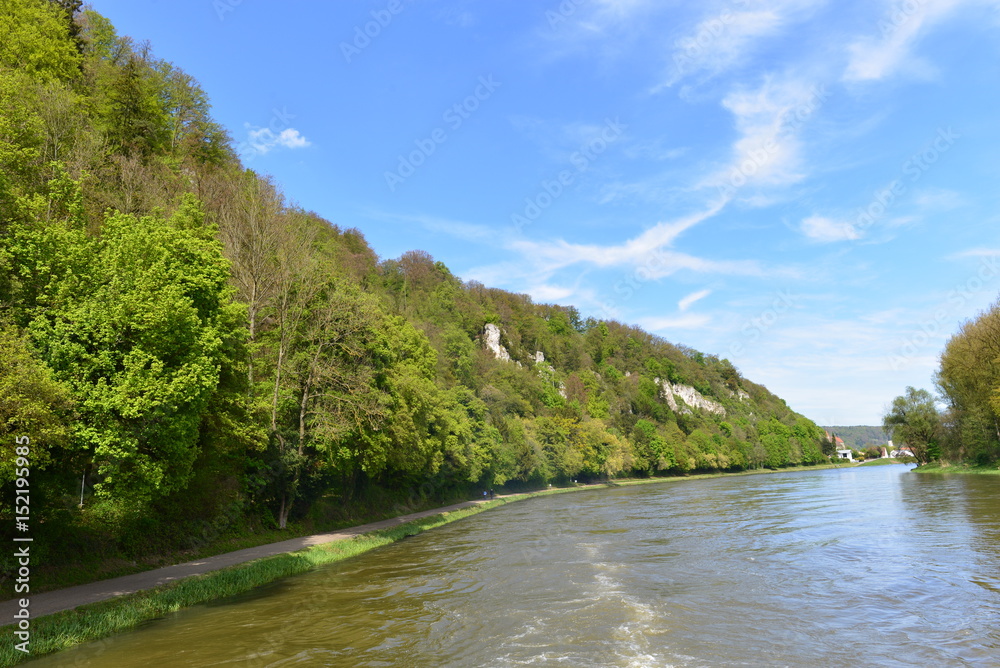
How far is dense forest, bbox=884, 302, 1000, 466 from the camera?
5841 centimetres

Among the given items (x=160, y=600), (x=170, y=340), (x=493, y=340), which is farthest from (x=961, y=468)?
(x=493, y=340)

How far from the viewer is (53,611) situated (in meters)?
14.2

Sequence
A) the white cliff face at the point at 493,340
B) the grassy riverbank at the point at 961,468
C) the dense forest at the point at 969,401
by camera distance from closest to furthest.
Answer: the dense forest at the point at 969,401
the grassy riverbank at the point at 961,468
the white cliff face at the point at 493,340

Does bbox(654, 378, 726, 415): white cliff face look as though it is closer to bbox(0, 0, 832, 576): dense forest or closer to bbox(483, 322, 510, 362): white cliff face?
bbox(483, 322, 510, 362): white cliff face

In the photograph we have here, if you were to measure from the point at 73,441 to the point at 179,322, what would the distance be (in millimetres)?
3998

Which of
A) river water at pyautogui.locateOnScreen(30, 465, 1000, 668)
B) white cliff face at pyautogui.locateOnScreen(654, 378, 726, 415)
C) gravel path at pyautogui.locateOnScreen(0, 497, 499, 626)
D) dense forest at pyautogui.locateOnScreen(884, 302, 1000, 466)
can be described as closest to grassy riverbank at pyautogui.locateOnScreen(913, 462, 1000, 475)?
dense forest at pyautogui.locateOnScreen(884, 302, 1000, 466)

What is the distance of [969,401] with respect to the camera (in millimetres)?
65875

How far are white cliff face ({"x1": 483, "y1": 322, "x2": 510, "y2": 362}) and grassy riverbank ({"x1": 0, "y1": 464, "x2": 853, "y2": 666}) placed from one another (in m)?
109

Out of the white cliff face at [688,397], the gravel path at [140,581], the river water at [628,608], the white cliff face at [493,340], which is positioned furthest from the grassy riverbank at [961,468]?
the white cliff face at [688,397]

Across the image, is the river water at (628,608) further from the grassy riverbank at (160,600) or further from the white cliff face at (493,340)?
the white cliff face at (493,340)

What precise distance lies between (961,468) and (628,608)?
81050 mm

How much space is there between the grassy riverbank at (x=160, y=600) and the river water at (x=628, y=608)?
1.55 ft

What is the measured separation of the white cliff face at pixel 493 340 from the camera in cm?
14075

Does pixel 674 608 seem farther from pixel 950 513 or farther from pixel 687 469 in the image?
pixel 687 469
